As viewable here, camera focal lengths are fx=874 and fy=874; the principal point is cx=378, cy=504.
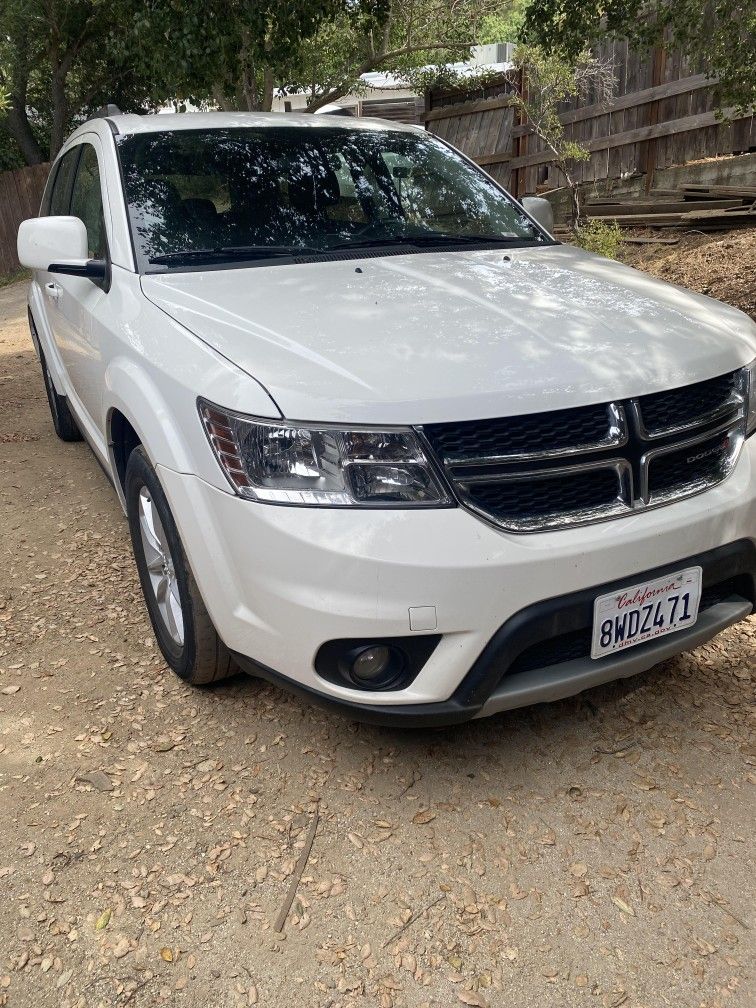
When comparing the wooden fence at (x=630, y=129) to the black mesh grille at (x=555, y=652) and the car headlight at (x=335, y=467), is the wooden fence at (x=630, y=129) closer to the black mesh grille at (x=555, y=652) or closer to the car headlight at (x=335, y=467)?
the black mesh grille at (x=555, y=652)

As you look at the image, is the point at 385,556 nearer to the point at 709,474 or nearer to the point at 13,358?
the point at 709,474

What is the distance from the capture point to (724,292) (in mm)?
7113

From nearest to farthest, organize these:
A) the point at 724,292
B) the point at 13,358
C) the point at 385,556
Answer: the point at 385,556 → the point at 724,292 → the point at 13,358

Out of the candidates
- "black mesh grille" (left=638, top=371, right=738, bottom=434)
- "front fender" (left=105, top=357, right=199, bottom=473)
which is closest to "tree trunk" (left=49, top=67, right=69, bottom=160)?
"front fender" (left=105, top=357, right=199, bottom=473)

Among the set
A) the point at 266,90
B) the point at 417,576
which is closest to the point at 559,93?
the point at 266,90

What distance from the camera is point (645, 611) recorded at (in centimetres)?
230

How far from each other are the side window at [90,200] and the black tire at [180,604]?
97 centimetres

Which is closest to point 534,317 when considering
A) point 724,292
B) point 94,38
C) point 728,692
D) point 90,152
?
point 728,692

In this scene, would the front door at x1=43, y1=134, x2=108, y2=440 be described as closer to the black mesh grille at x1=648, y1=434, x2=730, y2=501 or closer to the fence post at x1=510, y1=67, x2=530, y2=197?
the black mesh grille at x1=648, y1=434, x2=730, y2=501

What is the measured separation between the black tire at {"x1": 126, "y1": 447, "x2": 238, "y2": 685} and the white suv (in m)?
0.01

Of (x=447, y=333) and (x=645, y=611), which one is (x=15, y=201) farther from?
(x=645, y=611)

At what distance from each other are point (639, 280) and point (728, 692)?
143cm

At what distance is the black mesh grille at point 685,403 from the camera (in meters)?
2.29

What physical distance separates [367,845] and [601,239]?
732 centimetres
